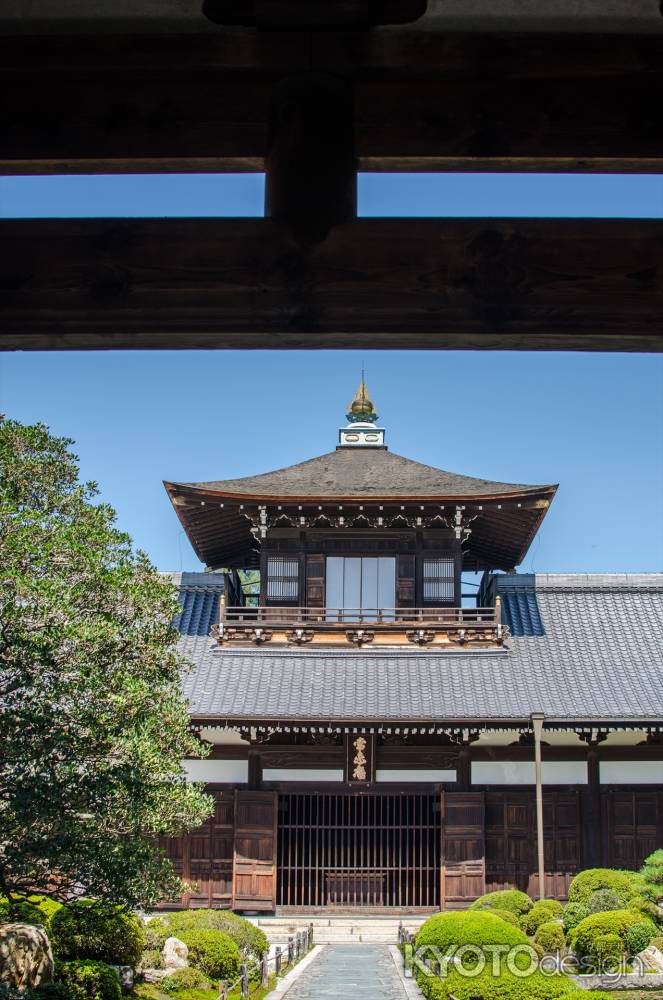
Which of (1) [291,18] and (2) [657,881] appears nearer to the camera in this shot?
(1) [291,18]

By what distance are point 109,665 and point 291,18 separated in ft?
27.9

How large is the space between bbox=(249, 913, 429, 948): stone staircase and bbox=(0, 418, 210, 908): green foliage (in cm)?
710

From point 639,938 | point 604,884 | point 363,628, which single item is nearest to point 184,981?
point 639,938

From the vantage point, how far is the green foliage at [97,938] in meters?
13.0

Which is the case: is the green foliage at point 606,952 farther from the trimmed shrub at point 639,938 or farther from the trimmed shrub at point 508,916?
the trimmed shrub at point 508,916

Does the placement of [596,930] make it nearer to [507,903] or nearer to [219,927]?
[507,903]

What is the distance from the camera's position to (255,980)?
1404 cm

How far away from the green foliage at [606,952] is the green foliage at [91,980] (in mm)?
6231

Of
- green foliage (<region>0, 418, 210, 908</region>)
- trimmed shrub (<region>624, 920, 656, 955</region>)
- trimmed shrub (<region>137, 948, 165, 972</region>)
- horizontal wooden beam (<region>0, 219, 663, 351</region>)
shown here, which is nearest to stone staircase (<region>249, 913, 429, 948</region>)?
trimmed shrub (<region>137, 948, 165, 972</region>)

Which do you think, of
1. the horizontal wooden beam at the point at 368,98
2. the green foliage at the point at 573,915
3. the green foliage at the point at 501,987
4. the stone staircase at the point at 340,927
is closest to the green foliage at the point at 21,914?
the green foliage at the point at 501,987

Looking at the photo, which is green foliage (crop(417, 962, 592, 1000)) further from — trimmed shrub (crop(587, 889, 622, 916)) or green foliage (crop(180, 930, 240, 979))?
trimmed shrub (crop(587, 889, 622, 916))

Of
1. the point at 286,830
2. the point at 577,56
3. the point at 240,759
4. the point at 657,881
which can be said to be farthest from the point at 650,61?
the point at 286,830

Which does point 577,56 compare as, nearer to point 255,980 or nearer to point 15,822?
point 15,822

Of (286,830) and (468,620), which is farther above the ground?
(468,620)
